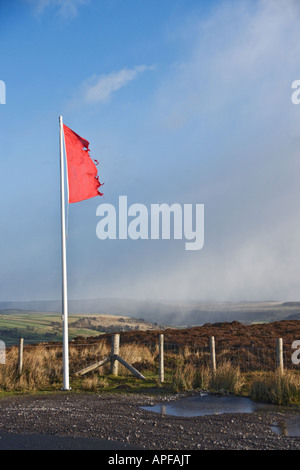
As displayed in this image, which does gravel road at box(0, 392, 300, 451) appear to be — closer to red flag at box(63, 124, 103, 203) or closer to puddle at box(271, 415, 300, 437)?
puddle at box(271, 415, 300, 437)

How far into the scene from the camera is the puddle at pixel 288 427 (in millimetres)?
9871

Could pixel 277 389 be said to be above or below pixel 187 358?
above

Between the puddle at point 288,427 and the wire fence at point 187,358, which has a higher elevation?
the puddle at point 288,427

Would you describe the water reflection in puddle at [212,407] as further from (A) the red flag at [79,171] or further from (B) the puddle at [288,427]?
(A) the red flag at [79,171]

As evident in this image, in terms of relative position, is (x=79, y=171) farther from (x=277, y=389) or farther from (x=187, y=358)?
(x=187, y=358)

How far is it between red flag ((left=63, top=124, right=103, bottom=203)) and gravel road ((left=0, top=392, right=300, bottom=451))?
7.36 m

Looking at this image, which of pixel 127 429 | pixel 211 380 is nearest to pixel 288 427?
pixel 127 429

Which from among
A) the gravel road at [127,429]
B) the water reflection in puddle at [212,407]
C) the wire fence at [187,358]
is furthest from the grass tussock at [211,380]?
the wire fence at [187,358]

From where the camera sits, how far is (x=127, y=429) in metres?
9.84

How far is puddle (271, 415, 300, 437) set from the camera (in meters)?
9.87

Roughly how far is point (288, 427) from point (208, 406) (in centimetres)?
306

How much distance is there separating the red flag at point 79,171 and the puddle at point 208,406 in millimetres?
7734

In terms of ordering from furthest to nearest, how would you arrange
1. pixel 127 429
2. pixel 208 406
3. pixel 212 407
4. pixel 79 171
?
pixel 79 171 < pixel 208 406 < pixel 212 407 < pixel 127 429
